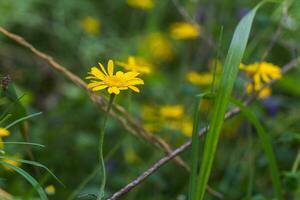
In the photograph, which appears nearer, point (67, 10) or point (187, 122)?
point (187, 122)

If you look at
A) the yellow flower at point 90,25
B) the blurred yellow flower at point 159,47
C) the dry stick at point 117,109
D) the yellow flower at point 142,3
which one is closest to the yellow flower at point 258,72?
the dry stick at point 117,109

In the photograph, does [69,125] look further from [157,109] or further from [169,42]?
[169,42]

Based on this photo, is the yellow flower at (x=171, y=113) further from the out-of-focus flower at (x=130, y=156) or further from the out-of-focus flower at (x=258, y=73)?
the out-of-focus flower at (x=258, y=73)

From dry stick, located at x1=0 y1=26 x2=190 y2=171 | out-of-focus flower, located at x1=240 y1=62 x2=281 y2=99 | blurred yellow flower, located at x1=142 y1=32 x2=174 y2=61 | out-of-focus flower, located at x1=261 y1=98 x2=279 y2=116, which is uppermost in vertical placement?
blurred yellow flower, located at x1=142 y1=32 x2=174 y2=61

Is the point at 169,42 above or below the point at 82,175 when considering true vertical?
above

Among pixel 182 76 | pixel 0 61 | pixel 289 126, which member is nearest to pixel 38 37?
pixel 0 61

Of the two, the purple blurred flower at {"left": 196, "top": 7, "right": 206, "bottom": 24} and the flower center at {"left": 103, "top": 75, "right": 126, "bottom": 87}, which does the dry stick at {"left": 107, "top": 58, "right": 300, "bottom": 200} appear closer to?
the flower center at {"left": 103, "top": 75, "right": 126, "bottom": 87}

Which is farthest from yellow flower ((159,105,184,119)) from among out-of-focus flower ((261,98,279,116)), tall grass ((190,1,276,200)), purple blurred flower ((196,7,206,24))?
tall grass ((190,1,276,200))

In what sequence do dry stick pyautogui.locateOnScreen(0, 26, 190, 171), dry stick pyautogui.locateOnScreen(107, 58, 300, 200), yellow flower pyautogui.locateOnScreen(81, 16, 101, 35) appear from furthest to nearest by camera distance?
1. yellow flower pyautogui.locateOnScreen(81, 16, 101, 35)
2. dry stick pyautogui.locateOnScreen(0, 26, 190, 171)
3. dry stick pyautogui.locateOnScreen(107, 58, 300, 200)

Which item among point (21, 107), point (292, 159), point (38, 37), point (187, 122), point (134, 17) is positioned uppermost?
point (134, 17)
